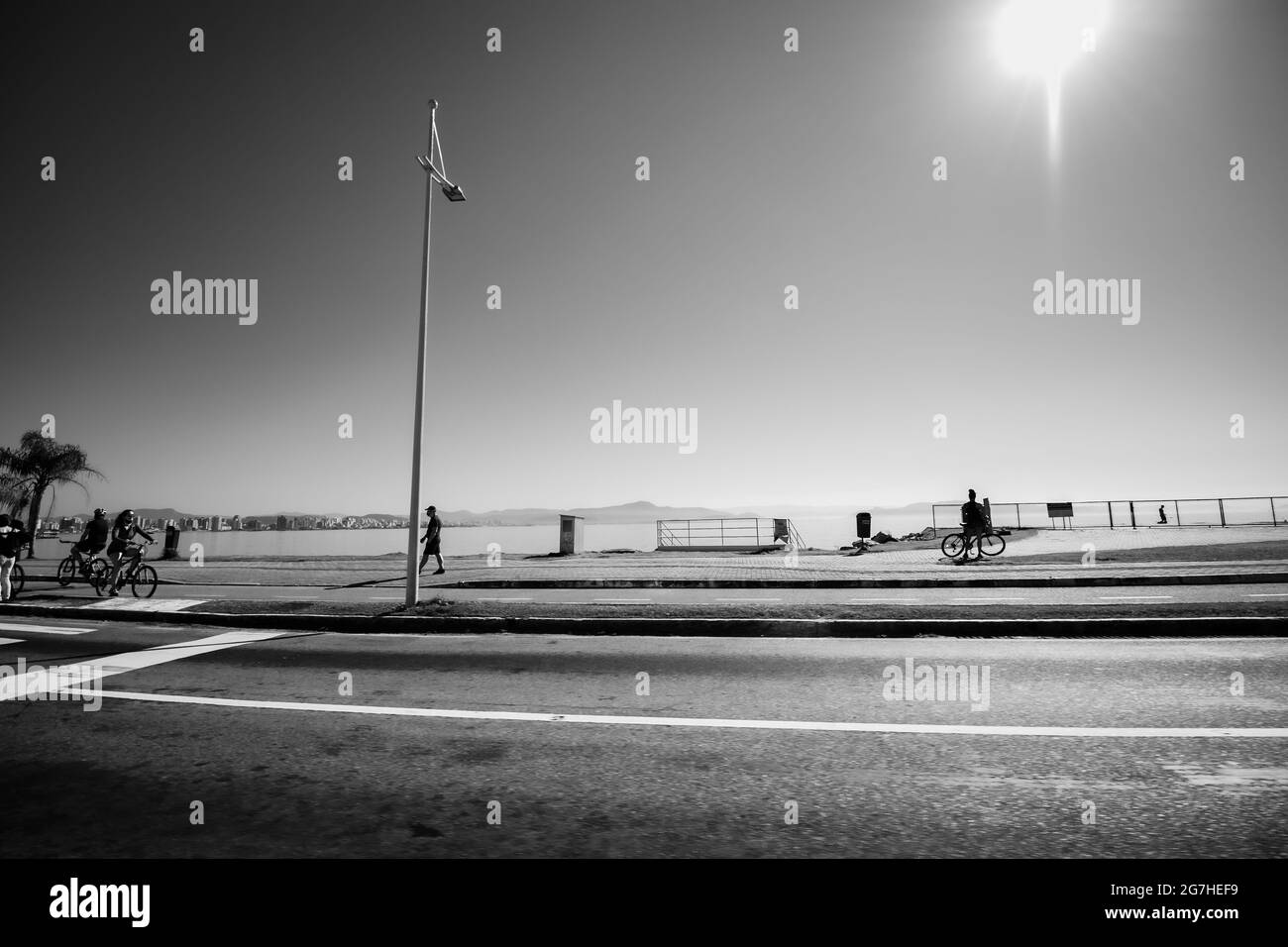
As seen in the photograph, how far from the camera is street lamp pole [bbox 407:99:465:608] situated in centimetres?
→ 1058

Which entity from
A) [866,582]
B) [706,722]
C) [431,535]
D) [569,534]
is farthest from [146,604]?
[569,534]

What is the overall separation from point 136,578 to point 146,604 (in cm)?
250

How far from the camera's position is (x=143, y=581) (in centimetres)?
1309

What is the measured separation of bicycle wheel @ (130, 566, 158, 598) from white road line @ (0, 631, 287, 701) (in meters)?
6.20

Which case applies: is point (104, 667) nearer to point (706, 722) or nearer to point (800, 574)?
point (706, 722)

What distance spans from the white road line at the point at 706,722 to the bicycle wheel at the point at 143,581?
30.2 feet

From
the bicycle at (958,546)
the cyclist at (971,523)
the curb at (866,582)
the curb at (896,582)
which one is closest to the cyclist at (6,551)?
the curb at (866,582)

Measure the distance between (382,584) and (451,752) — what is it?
1277cm

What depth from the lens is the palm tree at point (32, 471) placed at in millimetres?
31250

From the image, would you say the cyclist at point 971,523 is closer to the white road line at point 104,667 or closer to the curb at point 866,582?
the curb at point 866,582
